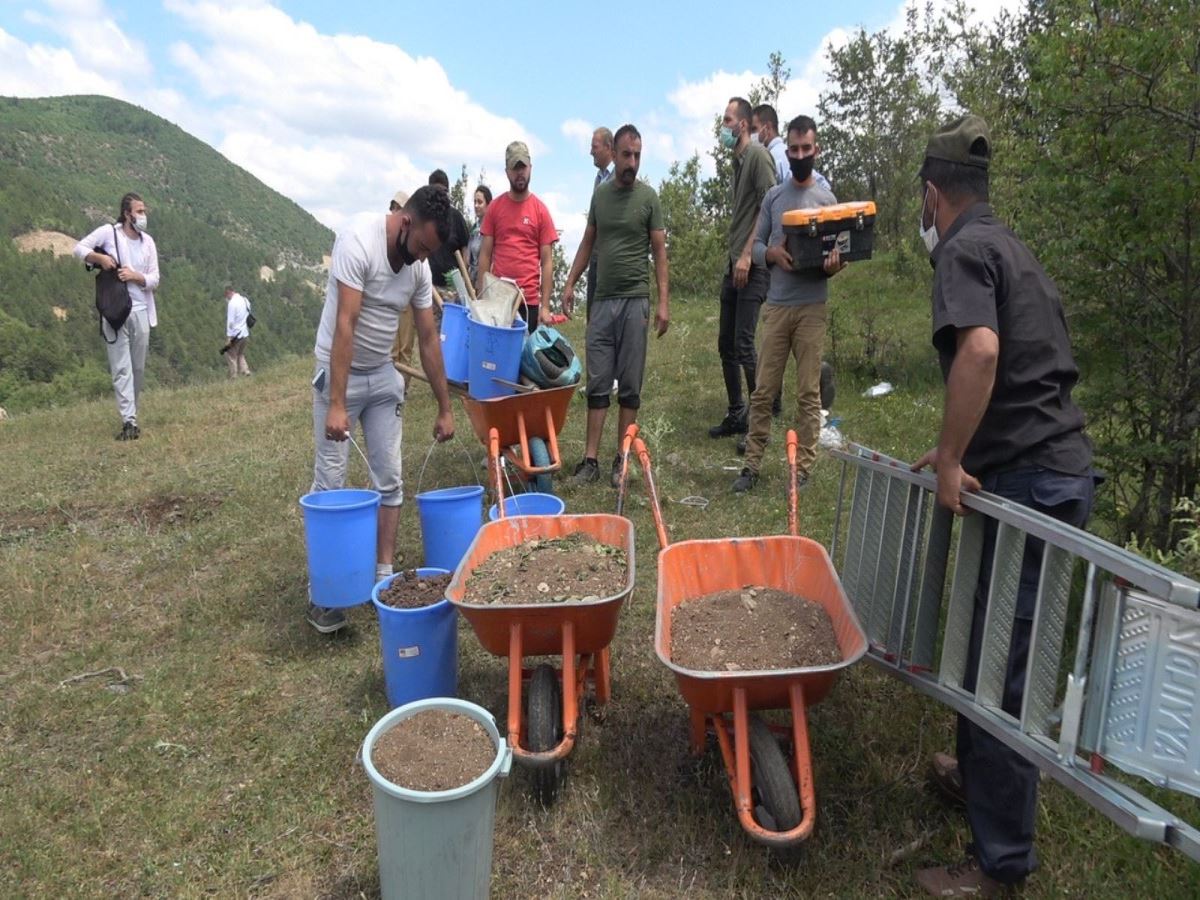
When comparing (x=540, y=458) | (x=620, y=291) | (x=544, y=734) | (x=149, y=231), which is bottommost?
(x=544, y=734)

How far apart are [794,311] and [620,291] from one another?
1.26 metres

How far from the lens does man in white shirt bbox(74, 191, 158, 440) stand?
7.59 m

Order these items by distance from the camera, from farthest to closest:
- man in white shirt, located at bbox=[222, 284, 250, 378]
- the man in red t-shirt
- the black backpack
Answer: man in white shirt, located at bbox=[222, 284, 250, 378]
the black backpack
the man in red t-shirt

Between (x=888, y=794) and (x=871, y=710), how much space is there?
1.57 feet

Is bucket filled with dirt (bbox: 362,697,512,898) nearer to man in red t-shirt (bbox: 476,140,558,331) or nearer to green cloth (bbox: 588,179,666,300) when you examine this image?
green cloth (bbox: 588,179,666,300)

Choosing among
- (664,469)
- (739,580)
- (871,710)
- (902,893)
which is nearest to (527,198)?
(664,469)

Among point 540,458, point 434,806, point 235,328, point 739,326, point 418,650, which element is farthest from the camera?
point 235,328

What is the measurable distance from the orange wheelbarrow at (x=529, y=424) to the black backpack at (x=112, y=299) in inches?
170

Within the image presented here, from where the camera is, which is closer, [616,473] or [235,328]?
[616,473]

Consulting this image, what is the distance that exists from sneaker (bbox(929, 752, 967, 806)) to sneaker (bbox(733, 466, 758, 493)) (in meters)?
2.91

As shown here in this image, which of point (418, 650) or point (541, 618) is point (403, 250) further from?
point (541, 618)

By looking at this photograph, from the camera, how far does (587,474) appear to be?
594 cm

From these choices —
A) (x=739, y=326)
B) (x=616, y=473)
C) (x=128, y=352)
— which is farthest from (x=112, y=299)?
(x=739, y=326)

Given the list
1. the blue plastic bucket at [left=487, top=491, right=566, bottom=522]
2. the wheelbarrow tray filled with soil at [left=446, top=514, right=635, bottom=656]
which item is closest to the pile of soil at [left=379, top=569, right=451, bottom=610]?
the wheelbarrow tray filled with soil at [left=446, top=514, right=635, bottom=656]
